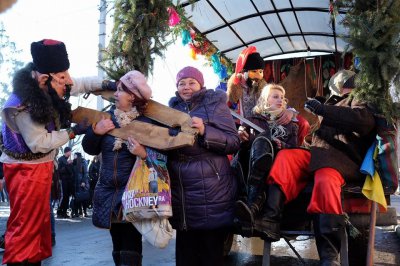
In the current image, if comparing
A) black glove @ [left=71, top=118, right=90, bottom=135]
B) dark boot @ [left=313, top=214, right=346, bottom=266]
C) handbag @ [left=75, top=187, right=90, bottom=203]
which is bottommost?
handbag @ [left=75, top=187, right=90, bottom=203]

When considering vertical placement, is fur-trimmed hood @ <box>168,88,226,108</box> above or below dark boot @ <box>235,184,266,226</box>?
above

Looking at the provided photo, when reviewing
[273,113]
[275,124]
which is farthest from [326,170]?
[273,113]

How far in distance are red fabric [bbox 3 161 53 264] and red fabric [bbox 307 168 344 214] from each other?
206 cm

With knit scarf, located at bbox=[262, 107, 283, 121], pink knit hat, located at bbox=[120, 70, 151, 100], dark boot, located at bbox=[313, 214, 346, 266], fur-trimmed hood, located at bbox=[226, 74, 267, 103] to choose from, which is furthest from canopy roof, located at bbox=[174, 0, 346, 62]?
dark boot, located at bbox=[313, 214, 346, 266]

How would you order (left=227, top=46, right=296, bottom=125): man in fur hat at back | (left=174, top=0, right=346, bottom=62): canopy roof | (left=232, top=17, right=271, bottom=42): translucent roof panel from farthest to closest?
(left=232, top=17, right=271, bottom=42): translucent roof panel, (left=174, top=0, right=346, bottom=62): canopy roof, (left=227, top=46, right=296, bottom=125): man in fur hat at back

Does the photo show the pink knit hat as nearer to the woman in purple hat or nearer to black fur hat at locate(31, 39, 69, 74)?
the woman in purple hat

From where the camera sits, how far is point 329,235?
3.18 meters

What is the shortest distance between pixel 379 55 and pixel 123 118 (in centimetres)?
212

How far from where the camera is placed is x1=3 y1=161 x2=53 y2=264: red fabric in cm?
A: 310

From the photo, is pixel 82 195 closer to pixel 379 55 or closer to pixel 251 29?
pixel 251 29

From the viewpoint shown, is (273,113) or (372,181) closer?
(372,181)

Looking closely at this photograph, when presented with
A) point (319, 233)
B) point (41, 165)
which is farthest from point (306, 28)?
point (41, 165)

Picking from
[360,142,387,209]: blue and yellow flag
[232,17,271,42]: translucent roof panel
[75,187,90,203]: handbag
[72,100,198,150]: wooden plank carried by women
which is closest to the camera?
[72,100,198,150]: wooden plank carried by women

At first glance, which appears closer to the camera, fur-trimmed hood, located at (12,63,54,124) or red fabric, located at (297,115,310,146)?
fur-trimmed hood, located at (12,63,54,124)
